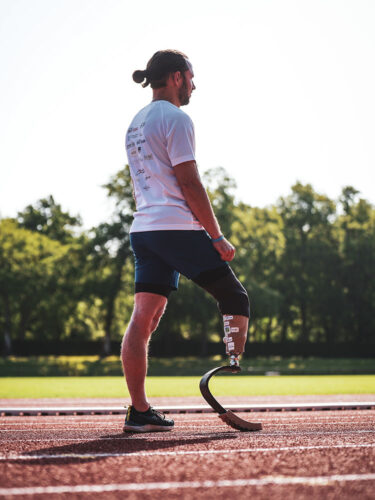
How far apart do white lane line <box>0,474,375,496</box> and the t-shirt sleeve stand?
8.20 feet

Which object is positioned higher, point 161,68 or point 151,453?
point 161,68

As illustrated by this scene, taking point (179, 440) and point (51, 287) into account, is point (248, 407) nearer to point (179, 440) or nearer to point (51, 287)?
point (179, 440)

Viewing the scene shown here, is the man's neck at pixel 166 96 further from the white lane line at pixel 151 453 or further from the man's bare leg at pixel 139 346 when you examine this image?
the white lane line at pixel 151 453

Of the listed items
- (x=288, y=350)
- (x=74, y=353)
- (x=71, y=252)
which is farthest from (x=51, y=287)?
(x=288, y=350)

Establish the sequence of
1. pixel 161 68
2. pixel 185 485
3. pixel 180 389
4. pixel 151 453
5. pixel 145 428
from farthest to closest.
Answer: pixel 180 389
pixel 161 68
pixel 145 428
pixel 151 453
pixel 185 485

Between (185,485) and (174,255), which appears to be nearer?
(185,485)

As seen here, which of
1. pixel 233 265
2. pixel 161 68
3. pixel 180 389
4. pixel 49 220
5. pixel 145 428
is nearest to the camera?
pixel 145 428

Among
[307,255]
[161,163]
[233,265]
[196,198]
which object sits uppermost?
[307,255]

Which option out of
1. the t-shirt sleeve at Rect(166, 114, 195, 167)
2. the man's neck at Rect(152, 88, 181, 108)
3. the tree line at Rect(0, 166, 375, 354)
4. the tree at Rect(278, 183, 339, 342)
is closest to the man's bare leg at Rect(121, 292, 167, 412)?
the t-shirt sleeve at Rect(166, 114, 195, 167)

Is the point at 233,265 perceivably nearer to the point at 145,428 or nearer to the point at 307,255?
the point at 307,255

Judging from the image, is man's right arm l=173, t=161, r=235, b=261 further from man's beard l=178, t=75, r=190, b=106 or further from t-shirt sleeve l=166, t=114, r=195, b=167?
man's beard l=178, t=75, r=190, b=106

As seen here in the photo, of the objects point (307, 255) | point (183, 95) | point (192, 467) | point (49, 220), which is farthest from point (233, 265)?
point (192, 467)

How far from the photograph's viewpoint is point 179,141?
4531 mm

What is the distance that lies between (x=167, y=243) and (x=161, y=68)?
53.7 inches
